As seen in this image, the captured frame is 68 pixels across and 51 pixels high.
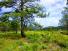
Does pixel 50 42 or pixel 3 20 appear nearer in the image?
pixel 50 42

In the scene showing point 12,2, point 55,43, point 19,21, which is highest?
point 12,2

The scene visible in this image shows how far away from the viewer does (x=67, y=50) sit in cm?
1927

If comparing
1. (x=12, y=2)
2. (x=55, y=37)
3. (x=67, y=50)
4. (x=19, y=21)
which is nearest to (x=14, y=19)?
(x=19, y=21)

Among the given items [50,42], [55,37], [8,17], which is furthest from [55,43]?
[8,17]

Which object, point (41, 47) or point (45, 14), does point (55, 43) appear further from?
point (45, 14)

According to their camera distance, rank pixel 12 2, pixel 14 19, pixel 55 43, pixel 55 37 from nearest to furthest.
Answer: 1. pixel 55 43
2. pixel 55 37
3. pixel 14 19
4. pixel 12 2

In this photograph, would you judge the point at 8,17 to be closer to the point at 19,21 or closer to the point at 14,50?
the point at 19,21

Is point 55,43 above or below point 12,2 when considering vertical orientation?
below

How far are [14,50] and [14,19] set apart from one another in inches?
397

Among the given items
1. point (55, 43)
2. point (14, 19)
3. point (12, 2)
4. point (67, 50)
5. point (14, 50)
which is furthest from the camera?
point (12, 2)

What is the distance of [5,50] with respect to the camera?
18016mm

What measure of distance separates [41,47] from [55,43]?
3137mm

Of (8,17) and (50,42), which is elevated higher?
(8,17)

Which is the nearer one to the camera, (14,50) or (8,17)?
(14,50)
